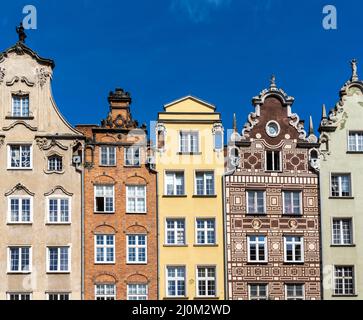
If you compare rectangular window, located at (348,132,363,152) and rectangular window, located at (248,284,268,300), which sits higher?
rectangular window, located at (348,132,363,152)

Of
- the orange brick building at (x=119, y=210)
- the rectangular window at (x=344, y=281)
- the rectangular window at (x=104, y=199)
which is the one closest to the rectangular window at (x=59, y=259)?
the orange brick building at (x=119, y=210)

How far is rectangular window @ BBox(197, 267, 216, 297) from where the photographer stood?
5666 centimetres

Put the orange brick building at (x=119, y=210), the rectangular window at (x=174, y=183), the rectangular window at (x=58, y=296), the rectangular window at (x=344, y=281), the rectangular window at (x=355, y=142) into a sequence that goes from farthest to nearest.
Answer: the rectangular window at (x=355, y=142) → the rectangular window at (x=174, y=183) → the rectangular window at (x=344, y=281) → the orange brick building at (x=119, y=210) → the rectangular window at (x=58, y=296)

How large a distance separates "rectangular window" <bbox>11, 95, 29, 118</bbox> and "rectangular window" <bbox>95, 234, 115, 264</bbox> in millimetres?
7741

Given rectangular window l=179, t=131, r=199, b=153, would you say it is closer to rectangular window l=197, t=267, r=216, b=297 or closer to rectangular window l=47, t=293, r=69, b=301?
rectangular window l=197, t=267, r=216, b=297

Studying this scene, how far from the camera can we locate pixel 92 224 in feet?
186

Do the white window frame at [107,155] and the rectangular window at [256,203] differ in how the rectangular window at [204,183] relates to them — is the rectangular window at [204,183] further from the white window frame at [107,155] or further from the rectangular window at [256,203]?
the white window frame at [107,155]

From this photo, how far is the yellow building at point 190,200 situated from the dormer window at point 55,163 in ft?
16.8

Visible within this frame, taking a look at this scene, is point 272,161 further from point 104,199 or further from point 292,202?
point 104,199

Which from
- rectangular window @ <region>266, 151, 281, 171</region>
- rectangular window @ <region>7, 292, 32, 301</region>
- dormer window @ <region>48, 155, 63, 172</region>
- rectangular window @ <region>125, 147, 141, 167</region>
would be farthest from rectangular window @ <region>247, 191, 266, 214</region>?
rectangular window @ <region>7, 292, 32, 301</region>

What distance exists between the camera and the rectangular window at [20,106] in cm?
5778

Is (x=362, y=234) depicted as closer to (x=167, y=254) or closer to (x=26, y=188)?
(x=167, y=254)

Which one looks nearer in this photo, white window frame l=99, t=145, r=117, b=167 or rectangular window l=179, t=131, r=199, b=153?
white window frame l=99, t=145, r=117, b=167

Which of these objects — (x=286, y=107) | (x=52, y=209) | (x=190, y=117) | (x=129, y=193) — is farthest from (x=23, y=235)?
(x=286, y=107)
